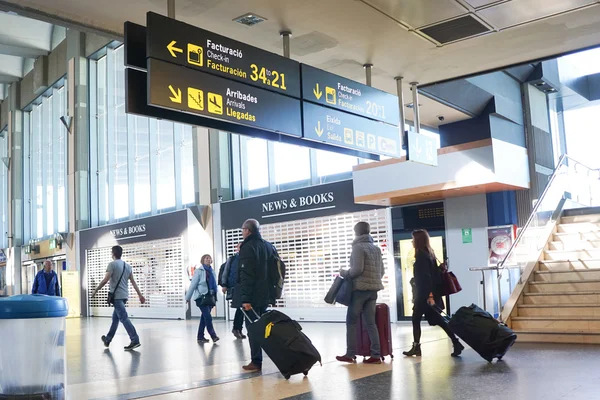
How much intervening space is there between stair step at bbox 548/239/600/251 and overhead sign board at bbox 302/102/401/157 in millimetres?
3938

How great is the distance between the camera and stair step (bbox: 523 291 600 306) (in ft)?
27.8

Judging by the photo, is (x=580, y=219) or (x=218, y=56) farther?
(x=580, y=219)

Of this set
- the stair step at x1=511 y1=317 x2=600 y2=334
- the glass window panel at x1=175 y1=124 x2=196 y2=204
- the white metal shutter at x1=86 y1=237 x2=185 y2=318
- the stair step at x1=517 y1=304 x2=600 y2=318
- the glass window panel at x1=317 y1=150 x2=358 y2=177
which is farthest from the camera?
the glass window panel at x1=175 y1=124 x2=196 y2=204

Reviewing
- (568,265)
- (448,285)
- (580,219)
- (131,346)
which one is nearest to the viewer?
(448,285)

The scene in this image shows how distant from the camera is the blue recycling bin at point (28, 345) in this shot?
368 centimetres

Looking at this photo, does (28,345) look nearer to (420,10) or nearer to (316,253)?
(420,10)

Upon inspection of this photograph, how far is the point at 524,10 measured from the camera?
6227 mm

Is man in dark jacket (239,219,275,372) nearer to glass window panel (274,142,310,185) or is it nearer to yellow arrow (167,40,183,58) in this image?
yellow arrow (167,40,183,58)

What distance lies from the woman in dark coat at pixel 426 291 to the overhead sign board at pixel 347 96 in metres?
1.46

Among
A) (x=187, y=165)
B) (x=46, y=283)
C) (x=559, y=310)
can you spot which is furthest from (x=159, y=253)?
(x=559, y=310)

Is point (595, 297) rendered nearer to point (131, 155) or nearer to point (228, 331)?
point (228, 331)

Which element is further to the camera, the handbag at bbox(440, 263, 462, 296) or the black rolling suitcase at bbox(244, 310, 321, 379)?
the handbag at bbox(440, 263, 462, 296)

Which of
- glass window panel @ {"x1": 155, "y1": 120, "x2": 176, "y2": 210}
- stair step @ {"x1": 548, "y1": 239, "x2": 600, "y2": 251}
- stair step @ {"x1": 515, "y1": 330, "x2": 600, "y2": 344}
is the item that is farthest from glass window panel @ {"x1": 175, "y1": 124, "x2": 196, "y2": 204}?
stair step @ {"x1": 515, "y1": 330, "x2": 600, "y2": 344}

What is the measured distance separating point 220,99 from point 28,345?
254cm
